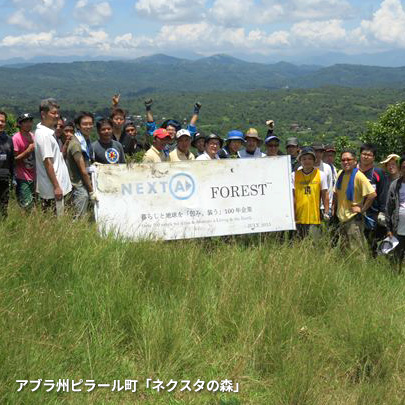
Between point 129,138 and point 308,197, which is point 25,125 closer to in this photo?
point 129,138

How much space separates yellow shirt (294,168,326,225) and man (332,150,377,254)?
13.2 inches

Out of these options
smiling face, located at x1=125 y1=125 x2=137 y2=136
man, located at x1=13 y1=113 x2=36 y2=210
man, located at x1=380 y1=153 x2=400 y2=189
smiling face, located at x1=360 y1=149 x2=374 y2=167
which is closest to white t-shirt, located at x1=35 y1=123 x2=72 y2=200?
man, located at x1=13 y1=113 x2=36 y2=210

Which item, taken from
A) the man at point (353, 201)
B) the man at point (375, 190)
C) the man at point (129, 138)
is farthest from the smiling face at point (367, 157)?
the man at point (129, 138)

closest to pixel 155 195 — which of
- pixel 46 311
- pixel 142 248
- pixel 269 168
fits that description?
pixel 142 248

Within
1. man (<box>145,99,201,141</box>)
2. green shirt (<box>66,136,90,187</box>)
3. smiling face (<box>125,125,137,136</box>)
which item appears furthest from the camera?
smiling face (<box>125,125,137,136</box>)

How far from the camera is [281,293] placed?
13.1ft

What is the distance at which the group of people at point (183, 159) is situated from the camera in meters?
5.64

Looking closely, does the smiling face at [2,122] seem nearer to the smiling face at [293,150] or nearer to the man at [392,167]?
the smiling face at [293,150]

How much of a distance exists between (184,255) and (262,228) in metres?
1.69

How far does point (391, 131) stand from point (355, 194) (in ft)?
103

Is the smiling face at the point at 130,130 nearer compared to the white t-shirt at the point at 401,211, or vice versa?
the white t-shirt at the point at 401,211

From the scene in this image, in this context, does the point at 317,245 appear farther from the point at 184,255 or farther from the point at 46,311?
the point at 46,311

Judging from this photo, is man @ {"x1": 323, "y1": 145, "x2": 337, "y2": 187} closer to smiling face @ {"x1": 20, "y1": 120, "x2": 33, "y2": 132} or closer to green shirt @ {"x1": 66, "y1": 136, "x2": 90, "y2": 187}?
green shirt @ {"x1": 66, "y1": 136, "x2": 90, "y2": 187}

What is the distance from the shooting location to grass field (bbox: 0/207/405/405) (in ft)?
10.1
